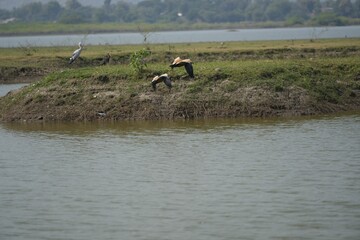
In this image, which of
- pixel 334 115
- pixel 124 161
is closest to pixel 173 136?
pixel 124 161

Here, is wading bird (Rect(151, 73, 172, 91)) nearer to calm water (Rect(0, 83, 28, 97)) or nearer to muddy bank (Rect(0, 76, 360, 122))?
muddy bank (Rect(0, 76, 360, 122))

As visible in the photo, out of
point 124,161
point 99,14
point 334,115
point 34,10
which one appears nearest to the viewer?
point 124,161

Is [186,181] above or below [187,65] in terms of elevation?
below

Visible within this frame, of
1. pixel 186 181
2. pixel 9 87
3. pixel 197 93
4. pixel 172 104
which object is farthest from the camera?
pixel 9 87

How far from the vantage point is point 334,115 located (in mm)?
23172

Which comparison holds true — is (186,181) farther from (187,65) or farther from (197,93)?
(187,65)

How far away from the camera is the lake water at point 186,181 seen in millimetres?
12953

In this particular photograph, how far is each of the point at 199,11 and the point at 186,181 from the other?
165274 mm

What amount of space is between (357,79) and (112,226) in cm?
1446

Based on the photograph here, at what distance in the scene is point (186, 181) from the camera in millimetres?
15875

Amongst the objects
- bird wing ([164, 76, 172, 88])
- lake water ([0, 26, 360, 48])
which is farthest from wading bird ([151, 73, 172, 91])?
lake water ([0, 26, 360, 48])

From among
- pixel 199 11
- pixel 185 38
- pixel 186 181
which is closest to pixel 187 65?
pixel 186 181

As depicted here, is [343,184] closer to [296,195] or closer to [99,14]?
[296,195]

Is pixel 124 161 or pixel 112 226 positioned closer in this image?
pixel 112 226
